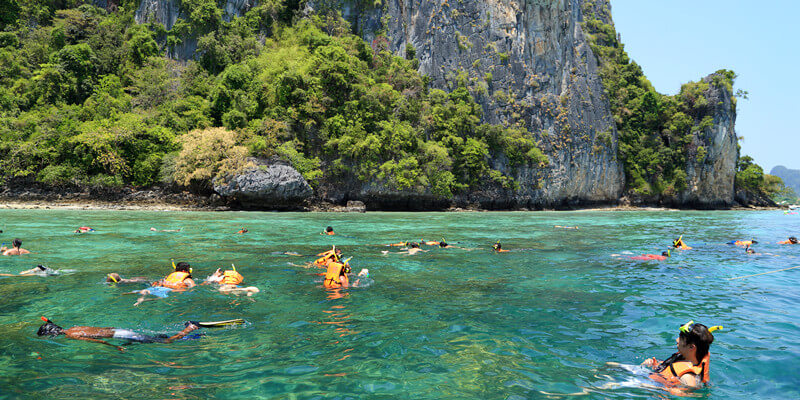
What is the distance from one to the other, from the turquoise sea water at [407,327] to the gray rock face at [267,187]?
68.0ft

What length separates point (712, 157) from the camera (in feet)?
198

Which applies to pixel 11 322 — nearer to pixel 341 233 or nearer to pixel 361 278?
pixel 361 278

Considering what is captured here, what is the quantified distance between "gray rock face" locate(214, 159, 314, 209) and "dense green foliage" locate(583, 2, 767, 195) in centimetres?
4707

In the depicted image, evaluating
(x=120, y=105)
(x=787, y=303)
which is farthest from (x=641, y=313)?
(x=120, y=105)

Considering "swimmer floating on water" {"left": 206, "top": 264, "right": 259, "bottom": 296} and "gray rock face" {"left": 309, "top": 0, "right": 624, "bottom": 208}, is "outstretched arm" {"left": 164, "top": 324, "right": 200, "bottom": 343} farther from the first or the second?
"gray rock face" {"left": 309, "top": 0, "right": 624, "bottom": 208}

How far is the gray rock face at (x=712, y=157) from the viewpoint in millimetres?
59906

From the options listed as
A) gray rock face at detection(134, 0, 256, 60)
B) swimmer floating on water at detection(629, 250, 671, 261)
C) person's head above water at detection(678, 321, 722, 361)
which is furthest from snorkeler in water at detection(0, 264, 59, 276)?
gray rock face at detection(134, 0, 256, 60)

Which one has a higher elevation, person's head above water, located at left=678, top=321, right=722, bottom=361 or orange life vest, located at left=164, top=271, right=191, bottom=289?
person's head above water, located at left=678, top=321, right=722, bottom=361

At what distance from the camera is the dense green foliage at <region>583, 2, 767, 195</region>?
59656 mm

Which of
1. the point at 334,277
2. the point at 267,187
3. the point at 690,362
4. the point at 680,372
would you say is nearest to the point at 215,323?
the point at 334,277

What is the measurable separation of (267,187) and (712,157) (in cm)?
6101

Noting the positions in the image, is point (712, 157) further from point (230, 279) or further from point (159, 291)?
point (159, 291)

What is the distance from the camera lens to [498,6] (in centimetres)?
5484

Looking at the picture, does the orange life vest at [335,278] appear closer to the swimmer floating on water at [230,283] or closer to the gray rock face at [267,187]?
the swimmer floating on water at [230,283]
